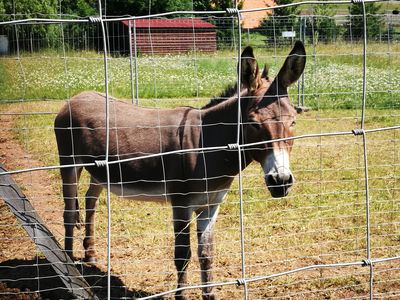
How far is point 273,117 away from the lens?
12.1ft

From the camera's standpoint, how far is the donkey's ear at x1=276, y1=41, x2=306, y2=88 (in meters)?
3.70

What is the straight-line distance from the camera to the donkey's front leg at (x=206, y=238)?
4.29m

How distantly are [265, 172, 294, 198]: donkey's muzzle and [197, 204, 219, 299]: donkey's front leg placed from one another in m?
0.90

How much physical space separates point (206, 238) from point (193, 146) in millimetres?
838

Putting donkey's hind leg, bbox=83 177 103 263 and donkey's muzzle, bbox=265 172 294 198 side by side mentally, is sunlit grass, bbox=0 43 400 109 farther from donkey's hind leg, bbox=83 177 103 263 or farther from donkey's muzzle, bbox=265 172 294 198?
donkey's muzzle, bbox=265 172 294 198

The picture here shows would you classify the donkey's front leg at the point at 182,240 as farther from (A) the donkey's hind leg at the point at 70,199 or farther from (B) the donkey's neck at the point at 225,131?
(A) the donkey's hind leg at the point at 70,199

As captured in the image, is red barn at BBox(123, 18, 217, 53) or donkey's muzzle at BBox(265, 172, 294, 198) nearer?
donkey's muzzle at BBox(265, 172, 294, 198)

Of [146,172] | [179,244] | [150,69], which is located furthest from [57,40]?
[150,69]

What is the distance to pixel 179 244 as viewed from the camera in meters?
4.16

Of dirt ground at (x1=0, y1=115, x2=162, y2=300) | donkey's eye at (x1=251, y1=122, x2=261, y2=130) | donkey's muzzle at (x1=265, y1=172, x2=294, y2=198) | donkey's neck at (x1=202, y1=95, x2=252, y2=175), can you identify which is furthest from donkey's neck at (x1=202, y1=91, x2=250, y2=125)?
dirt ground at (x1=0, y1=115, x2=162, y2=300)

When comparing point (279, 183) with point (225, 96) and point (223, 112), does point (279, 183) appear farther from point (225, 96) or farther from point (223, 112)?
point (225, 96)

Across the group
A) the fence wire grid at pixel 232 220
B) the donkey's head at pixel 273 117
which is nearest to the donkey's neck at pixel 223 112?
the fence wire grid at pixel 232 220

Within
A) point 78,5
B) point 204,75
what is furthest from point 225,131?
point 204,75

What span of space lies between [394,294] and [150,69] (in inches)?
318
